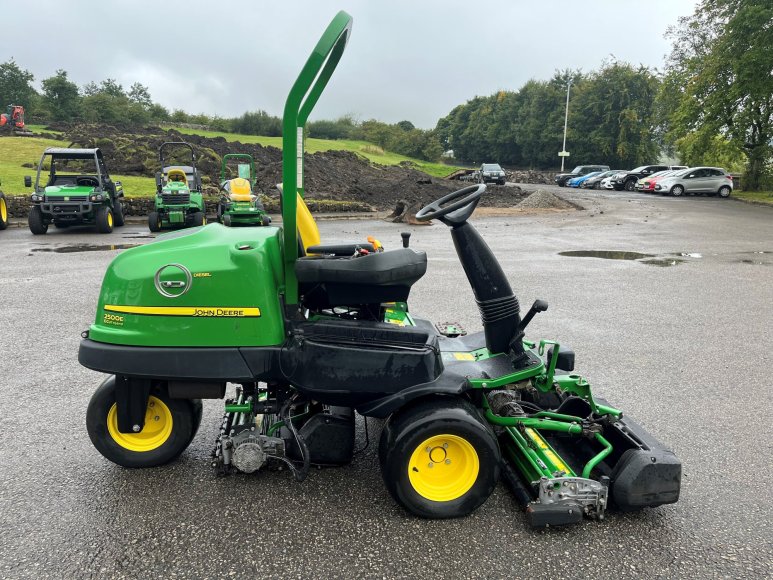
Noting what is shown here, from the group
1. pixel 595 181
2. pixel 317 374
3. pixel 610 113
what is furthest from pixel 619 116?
pixel 317 374

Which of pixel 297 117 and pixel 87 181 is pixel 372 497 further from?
pixel 87 181

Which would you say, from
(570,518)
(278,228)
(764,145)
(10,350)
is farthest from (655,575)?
(764,145)

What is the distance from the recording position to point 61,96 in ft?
173

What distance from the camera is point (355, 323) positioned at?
2.96m

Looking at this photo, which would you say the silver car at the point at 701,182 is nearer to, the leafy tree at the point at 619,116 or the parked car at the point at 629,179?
the parked car at the point at 629,179

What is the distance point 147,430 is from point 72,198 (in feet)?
41.9

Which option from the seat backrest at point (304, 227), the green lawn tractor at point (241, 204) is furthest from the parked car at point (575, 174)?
the seat backrest at point (304, 227)

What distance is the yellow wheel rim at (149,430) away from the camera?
10.3ft

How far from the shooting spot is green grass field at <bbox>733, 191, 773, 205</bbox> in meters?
25.9

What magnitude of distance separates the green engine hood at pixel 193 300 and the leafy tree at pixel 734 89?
2860 cm

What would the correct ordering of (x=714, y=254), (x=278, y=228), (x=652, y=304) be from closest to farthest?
(x=278, y=228) < (x=652, y=304) < (x=714, y=254)

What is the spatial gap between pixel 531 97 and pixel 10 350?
225 ft

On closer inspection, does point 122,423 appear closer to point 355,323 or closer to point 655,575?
point 355,323

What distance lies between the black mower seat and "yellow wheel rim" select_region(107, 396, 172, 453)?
1098 millimetres
